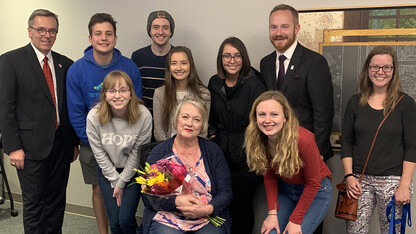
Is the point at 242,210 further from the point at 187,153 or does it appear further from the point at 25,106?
the point at 25,106

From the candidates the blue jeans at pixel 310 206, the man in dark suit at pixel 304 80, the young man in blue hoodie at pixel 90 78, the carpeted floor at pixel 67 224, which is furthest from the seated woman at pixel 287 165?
the carpeted floor at pixel 67 224

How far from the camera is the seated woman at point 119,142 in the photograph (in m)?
2.53

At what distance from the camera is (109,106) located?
2555mm

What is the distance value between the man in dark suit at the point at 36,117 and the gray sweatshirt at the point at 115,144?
1.40 ft

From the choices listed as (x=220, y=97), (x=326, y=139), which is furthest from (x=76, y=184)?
(x=326, y=139)

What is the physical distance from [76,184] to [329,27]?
295 centimetres

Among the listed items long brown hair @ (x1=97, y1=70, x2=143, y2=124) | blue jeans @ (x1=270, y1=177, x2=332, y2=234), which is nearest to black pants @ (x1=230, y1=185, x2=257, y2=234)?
blue jeans @ (x1=270, y1=177, x2=332, y2=234)

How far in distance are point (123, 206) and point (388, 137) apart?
5.67ft

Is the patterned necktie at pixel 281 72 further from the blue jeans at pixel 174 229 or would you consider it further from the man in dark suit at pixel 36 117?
the man in dark suit at pixel 36 117

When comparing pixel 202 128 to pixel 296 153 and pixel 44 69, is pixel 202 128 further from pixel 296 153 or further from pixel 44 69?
pixel 44 69

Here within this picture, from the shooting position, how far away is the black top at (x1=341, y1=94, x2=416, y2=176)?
226cm

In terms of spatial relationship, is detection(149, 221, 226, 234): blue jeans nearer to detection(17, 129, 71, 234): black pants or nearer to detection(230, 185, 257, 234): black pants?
detection(230, 185, 257, 234): black pants

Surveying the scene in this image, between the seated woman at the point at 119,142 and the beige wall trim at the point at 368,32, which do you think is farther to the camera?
the beige wall trim at the point at 368,32

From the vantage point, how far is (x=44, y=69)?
282 cm
